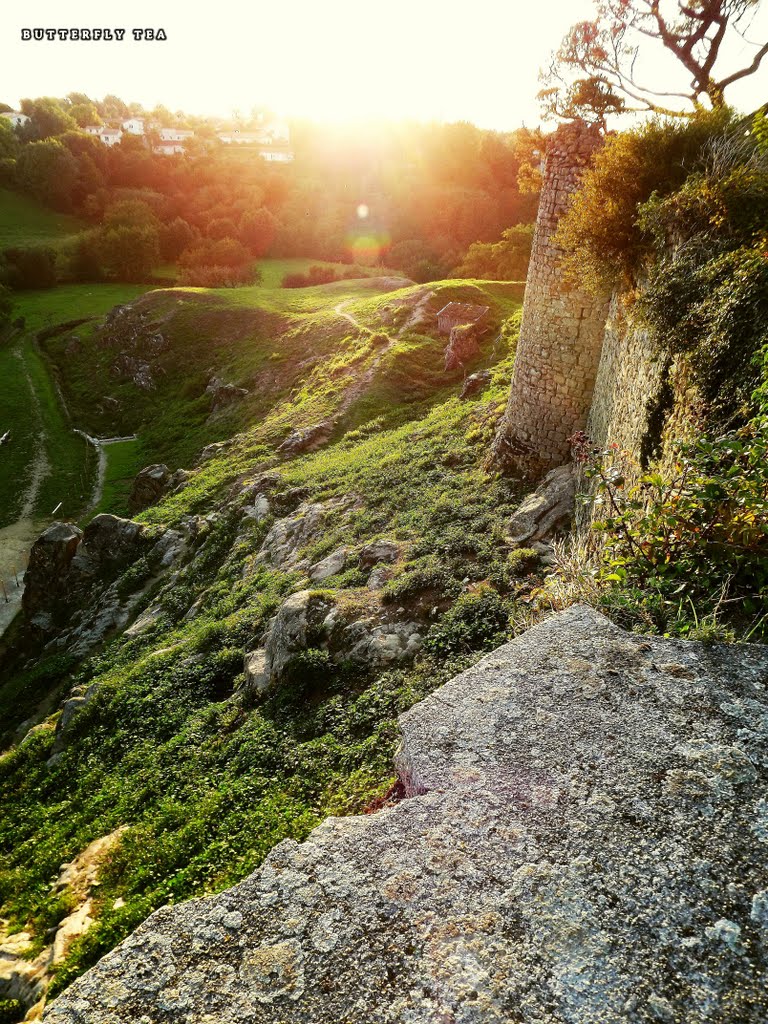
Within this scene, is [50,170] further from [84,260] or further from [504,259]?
[504,259]

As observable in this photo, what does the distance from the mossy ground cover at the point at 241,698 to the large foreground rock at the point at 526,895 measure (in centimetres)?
298

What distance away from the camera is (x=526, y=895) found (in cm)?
274

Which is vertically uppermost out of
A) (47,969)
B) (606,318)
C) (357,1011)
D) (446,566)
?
(606,318)

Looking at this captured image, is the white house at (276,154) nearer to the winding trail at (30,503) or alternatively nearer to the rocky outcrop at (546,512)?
the winding trail at (30,503)

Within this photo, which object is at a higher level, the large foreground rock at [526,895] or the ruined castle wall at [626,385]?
the ruined castle wall at [626,385]

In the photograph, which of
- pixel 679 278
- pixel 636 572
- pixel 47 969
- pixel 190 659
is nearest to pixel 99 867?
pixel 47 969

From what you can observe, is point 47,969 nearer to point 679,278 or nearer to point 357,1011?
point 357,1011

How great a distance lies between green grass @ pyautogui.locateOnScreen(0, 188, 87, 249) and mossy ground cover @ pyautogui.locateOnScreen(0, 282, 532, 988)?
205 feet

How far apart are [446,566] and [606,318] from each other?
5.25 metres

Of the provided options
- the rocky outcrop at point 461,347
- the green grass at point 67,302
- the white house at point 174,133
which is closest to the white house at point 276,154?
the white house at point 174,133

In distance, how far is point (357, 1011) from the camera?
250 centimetres

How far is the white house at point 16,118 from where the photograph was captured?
258ft

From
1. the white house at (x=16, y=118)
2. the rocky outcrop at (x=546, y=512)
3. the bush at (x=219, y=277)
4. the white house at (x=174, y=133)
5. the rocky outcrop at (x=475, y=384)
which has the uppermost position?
the white house at (x=174, y=133)

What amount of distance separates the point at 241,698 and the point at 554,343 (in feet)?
27.6
